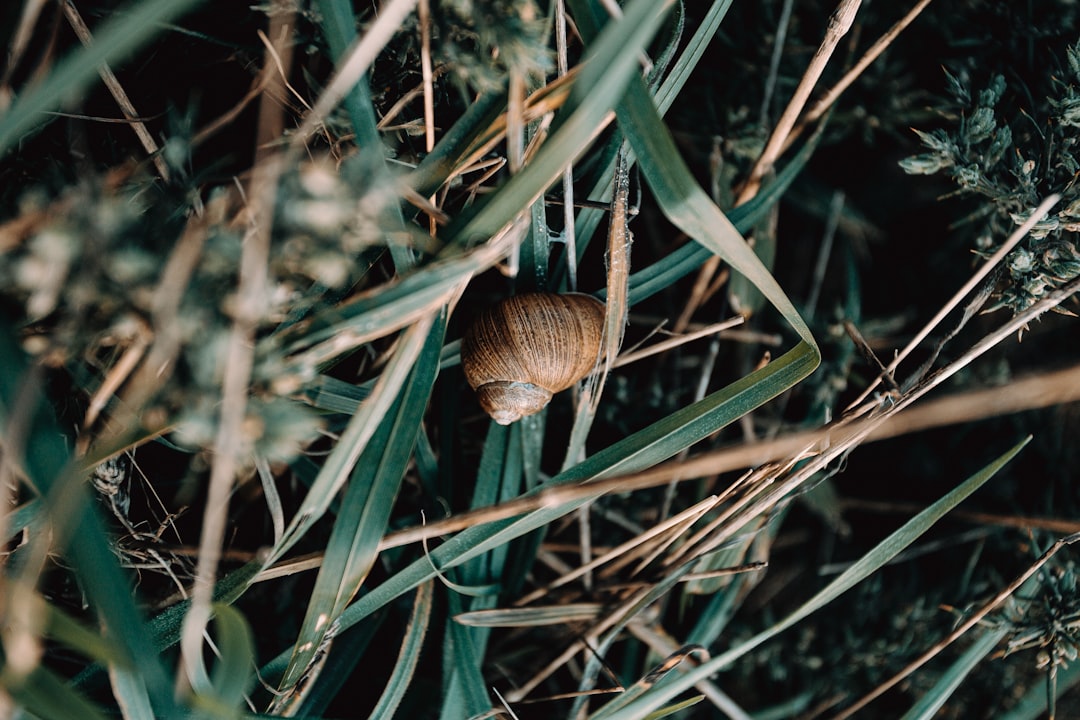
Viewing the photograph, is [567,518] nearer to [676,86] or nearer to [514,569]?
[514,569]

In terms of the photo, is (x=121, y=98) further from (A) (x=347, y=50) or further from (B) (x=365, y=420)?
(B) (x=365, y=420)

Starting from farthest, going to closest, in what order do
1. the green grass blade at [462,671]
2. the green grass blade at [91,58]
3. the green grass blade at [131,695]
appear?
the green grass blade at [462,671], the green grass blade at [131,695], the green grass blade at [91,58]

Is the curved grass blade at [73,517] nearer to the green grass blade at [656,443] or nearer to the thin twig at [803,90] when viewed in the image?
the green grass blade at [656,443]

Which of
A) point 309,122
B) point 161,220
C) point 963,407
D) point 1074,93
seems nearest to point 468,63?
point 309,122

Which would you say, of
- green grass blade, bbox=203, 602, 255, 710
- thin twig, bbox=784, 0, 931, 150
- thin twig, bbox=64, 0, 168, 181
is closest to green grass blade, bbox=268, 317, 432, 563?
green grass blade, bbox=203, 602, 255, 710

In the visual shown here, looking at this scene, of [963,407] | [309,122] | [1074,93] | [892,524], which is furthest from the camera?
[892,524]

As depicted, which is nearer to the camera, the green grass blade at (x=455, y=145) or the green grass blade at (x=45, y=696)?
the green grass blade at (x=45, y=696)

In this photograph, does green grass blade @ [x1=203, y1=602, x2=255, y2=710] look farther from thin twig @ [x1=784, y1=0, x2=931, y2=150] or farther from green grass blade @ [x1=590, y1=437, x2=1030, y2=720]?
thin twig @ [x1=784, y1=0, x2=931, y2=150]

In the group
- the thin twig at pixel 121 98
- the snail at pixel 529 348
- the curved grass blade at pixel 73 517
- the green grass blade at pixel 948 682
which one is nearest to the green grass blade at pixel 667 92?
the snail at pixel 529 348
